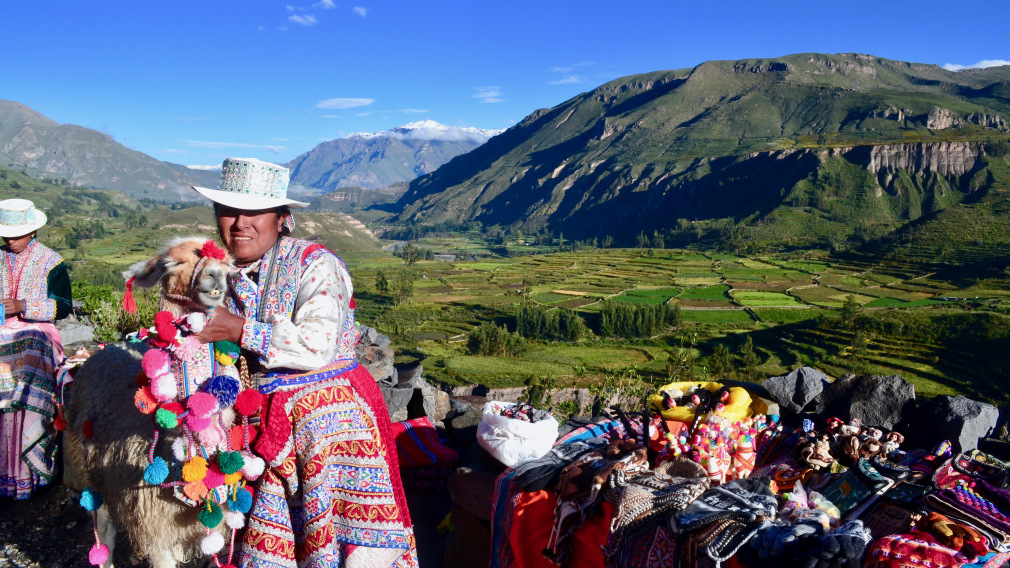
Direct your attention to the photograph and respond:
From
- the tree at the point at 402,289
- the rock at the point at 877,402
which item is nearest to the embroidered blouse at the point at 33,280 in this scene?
the rock at the point at 877,402

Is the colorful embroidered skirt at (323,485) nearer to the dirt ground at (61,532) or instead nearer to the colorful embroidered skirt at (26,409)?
the dirt ground at (61,532)

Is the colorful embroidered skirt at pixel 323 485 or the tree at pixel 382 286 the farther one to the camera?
the tree at pixel 382 286

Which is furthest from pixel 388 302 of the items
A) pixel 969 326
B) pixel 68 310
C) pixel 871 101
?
pixel 871 101

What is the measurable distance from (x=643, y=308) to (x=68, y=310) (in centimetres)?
5356

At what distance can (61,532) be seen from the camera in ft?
14.4

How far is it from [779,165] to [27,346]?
140202 mm

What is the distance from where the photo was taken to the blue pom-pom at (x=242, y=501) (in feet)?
8.22

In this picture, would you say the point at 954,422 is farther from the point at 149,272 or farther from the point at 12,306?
the point at 12,306

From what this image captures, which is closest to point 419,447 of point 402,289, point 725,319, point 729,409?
point 729,409

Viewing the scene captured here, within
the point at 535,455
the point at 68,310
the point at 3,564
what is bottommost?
the point at 3,564

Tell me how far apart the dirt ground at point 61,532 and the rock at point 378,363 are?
2.03 meters

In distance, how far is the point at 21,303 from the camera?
435 cm

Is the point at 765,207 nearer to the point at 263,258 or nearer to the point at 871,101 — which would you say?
the point at 871,101

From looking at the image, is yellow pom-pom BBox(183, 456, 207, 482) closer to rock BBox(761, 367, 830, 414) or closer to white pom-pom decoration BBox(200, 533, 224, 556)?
white pom-pom decoration BBox(200, 533, 224, 556)
